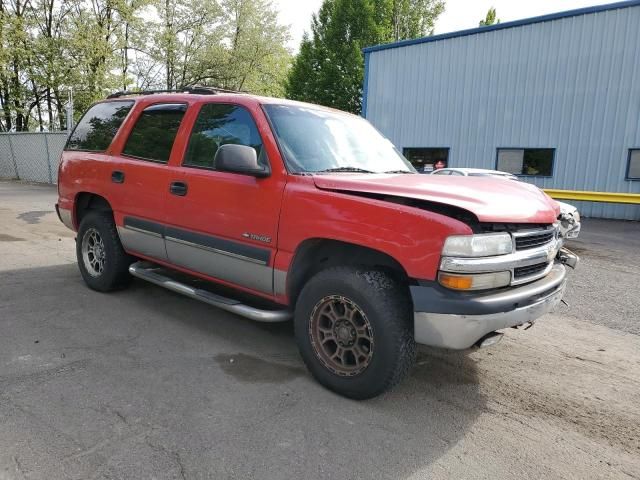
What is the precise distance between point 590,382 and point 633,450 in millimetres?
852

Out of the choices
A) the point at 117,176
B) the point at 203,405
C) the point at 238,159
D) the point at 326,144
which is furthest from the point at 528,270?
the point at 117,176

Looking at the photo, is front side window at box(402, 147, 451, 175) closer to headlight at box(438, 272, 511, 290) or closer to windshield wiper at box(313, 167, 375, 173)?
windshield wiper at box(313, 167, 375, 173)

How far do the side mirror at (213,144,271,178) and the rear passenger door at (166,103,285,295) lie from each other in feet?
0.52

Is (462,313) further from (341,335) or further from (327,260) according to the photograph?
(327,260)

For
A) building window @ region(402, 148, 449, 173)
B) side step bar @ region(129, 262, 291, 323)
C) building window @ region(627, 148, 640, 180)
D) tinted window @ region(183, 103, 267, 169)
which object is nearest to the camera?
side step bar @ region(129, 262, 291, 323)

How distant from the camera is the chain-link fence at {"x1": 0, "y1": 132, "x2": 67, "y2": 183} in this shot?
61.9ft

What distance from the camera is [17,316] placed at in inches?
163

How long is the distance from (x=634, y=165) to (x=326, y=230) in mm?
14310

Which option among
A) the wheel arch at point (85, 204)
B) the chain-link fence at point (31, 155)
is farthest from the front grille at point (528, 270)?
the chain-link fence at point (31, 155)

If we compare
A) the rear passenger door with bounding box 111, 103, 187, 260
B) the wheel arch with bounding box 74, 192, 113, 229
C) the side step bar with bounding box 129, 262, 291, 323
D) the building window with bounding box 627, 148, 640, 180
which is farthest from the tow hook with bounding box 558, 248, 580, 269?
the building window with bounding box 627, 148, 640, 180

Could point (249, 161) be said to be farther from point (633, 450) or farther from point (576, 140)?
point (576, 140)

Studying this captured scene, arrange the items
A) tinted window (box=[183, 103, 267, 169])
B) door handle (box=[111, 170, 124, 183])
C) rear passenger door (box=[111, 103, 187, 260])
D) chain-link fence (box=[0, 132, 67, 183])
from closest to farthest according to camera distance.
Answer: tinted window (box=[183, 103, 267, 169])
rear passenger door (box=[111, 103, 187, 260])
door handle (box=[111, 170, 124, 183])
chain-link fence (box=[0, 132, 67, 183])

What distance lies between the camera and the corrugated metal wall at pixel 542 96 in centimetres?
1358

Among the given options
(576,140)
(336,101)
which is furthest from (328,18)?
(576,140)
